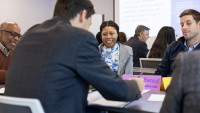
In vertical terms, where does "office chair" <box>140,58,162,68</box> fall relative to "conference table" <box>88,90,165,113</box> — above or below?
above

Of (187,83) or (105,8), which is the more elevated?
(105,8)

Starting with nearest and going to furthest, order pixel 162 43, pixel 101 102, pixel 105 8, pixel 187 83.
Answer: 1. pixel 187 83
2. pixel 101 102
3. pixel 162 43
4. pixel 105 8

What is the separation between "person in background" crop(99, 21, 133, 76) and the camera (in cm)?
261

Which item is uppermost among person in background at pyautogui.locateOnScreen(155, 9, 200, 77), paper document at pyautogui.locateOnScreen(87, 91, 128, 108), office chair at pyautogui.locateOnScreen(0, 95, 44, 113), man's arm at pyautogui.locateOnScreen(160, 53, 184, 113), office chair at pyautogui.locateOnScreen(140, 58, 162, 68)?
person in background at pyautogui.locateOnScreen(155, 9, 200, 77)

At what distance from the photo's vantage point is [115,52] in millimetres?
2684

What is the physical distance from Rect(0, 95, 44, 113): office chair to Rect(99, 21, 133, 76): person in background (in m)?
1.57

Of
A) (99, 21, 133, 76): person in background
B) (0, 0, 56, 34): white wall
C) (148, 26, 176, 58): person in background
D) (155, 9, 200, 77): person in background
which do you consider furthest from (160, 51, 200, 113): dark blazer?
(0, 0, 56, 34): white wall

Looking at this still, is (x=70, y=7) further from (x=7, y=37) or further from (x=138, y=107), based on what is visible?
(x=7, y=37)

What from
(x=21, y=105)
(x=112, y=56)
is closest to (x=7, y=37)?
(x=112, y=56)

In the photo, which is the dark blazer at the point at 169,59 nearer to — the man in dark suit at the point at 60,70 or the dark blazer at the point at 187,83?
the man in dark suit at the point at 60,70

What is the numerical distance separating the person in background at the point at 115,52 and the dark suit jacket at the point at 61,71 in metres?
1.33

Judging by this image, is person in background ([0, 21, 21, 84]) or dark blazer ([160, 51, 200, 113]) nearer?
dark blazer ([160, 51, 200, 113])

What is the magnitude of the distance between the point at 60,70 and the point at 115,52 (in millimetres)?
1588

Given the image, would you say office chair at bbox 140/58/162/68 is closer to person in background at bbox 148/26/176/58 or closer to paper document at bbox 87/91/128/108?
person in background at bbox 148/26/176/58
